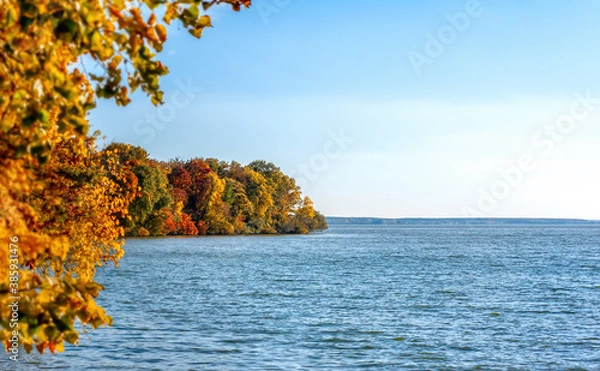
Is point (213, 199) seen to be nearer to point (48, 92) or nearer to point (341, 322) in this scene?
point (341, 322)

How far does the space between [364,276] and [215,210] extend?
8170 centimetres

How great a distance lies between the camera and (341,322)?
29.4m

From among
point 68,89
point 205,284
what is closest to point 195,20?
point 68,89

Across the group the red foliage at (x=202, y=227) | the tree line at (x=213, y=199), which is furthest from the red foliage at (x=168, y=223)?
the red foliage at (x=202, y=227)

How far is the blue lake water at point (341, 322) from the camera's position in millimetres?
21922

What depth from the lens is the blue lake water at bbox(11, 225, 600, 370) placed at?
21922mm

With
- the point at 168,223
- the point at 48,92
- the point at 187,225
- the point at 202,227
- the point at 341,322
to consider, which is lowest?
the point at 341,322

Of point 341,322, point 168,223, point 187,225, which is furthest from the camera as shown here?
point 187,225

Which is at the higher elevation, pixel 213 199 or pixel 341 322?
pixel 213 199

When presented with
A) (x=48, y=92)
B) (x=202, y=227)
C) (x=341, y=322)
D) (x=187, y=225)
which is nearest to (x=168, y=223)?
(x=187, y=225)

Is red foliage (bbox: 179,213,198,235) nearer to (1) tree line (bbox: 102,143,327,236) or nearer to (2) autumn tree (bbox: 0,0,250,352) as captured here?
(1) tree line (bbox: 102,143,327,236)

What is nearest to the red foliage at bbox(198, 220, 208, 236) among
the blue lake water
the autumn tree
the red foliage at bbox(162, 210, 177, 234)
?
the red foliage at bbox(162, 210, 177, 234)

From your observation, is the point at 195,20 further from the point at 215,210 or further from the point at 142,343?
the point at 215,210

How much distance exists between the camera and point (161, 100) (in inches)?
191
